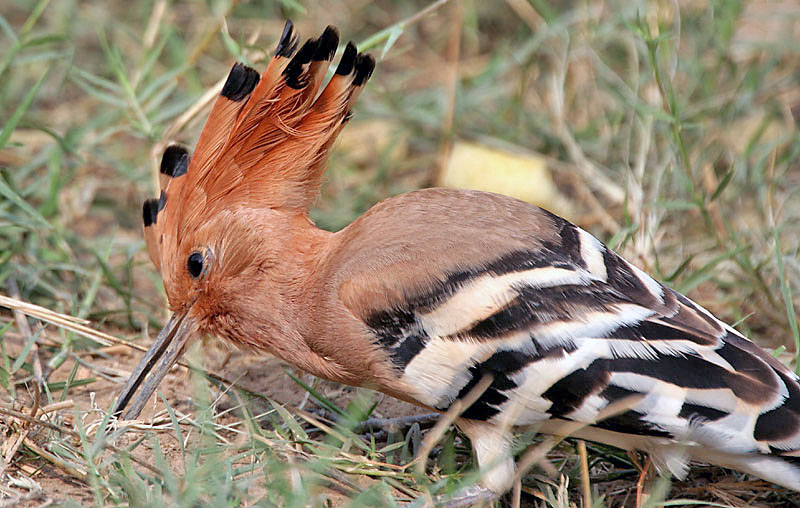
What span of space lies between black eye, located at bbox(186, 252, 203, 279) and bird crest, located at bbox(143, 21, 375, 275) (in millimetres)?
50

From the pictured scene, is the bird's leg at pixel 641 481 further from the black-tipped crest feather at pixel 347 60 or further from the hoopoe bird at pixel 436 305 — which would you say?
the black-tipped crest feather at pixel 347 60

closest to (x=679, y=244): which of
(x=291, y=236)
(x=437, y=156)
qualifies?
(x=437, y=156)

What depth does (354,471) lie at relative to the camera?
2.33 meters

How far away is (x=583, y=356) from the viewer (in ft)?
7.11

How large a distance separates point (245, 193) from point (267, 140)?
156 millimetres

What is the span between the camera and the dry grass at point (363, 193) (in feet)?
7.52

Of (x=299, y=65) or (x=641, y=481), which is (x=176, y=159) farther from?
(x=641, y=481)

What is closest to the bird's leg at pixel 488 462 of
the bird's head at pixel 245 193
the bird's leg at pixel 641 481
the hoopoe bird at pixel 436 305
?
the hoopoe bird at pixel 436 305

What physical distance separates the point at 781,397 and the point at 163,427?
5.02 feet

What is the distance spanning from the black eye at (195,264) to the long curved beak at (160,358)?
131 millimetres

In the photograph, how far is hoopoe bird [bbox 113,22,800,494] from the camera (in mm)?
2154

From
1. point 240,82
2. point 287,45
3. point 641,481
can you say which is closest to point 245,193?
point 240,82

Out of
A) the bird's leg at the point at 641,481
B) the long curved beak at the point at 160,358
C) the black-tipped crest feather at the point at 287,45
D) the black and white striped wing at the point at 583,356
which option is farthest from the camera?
the long curved beak at the point at 160,358

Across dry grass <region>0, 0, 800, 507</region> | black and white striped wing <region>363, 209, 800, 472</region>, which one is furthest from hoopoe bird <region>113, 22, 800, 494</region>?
dry grass <region>0, 0, 800, 507</region>
